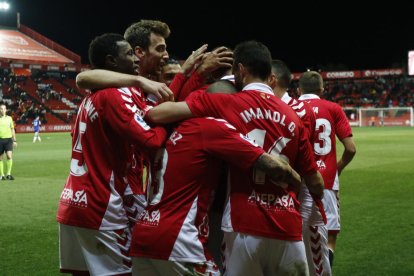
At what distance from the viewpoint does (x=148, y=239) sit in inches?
118

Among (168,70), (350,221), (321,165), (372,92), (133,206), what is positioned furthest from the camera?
(372,92)

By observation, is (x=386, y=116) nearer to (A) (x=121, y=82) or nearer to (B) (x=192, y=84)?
(B) (x=192, y=84)

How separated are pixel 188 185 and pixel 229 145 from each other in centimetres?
30

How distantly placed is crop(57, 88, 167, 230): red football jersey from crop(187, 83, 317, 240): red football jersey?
25.1 inches

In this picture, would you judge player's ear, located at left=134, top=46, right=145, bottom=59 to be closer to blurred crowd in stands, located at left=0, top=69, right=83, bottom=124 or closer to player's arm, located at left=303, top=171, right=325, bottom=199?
player's arm, located at left=303, top=171, right=325, bottom=199

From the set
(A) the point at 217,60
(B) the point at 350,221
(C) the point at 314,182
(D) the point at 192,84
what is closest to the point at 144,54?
(D) the point at 192,84

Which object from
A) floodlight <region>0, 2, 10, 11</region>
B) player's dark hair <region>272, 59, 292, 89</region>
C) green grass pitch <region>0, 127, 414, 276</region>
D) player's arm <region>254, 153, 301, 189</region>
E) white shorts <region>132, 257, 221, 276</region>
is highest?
floodlight <region>0, 2, 10, 11</region>

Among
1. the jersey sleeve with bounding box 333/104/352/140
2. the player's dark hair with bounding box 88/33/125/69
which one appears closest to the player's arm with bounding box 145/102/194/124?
the player's dark hair with bounding box 88/33/125/69

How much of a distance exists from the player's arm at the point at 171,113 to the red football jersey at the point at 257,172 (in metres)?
0.04

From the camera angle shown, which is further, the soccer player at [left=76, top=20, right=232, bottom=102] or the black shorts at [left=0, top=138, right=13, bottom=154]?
the black shorts at [left=0, top=138, right=13, bottom=154]

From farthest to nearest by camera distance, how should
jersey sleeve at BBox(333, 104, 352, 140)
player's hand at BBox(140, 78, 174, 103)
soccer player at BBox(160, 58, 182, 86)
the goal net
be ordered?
the goal net < jersey sleeve at BBox(333, 104, 352, 140) < soccer player at BBox(160, 58, 182, 86) < player's hand at BBox(140, 78, 174, 103)

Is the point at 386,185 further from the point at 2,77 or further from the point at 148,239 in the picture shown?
the point at 2,77

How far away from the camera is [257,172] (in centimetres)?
303

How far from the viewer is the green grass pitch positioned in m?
6.62
